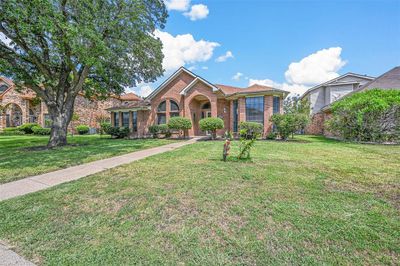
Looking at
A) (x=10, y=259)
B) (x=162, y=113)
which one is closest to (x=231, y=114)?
(x=162, y=113)

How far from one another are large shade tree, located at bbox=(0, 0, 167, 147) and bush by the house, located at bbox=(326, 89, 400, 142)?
1495 cm

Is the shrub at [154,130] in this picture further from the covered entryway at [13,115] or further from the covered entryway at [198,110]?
the covered entryway at [13,115]

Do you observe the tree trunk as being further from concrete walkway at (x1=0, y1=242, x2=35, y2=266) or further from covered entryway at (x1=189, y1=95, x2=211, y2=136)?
concrete walkway at (x1=0, y1=242, x2=35, y2=266)

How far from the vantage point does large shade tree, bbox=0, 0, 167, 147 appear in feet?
27.8

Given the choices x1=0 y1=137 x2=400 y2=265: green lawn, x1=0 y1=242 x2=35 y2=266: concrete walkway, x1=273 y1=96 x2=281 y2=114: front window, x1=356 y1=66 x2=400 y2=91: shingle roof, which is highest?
x1=356 y1=66 x2=400 y2=91: shingle roof

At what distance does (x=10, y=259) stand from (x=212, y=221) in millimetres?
2698

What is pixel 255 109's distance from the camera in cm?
1717

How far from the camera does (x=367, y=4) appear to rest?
962cm

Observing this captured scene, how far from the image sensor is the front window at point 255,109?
16969 mm

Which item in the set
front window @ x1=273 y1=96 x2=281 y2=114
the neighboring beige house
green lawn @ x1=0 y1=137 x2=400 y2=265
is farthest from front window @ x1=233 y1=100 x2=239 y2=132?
the neighboring beige house

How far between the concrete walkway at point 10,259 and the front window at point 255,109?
55.1ft

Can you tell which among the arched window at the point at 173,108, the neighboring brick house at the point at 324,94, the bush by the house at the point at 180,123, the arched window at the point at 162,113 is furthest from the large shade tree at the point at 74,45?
the neighboring brick house at the point at 324,94

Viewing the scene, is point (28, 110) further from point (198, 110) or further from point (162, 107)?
point (198, 110)

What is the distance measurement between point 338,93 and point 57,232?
104 ft
